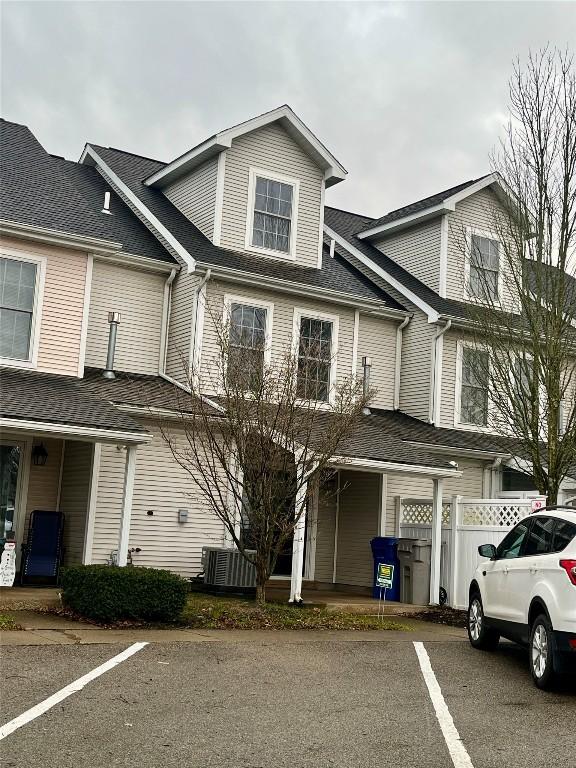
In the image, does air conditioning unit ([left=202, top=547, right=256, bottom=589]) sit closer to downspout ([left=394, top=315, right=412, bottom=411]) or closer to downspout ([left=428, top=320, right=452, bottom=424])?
downspout ([left=428, top=320, right=452, bottom=424])

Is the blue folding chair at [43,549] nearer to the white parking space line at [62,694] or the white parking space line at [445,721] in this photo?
the white parking space line at [62,694]

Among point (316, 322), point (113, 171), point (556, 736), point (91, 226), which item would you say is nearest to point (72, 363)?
point (91, 226)

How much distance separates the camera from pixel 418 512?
1805 centimetres

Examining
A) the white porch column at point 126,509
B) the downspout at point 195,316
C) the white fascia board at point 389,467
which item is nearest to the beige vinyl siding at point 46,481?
the white porch column at point 126,509

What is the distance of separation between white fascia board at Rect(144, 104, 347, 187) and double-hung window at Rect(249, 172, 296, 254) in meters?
0.90

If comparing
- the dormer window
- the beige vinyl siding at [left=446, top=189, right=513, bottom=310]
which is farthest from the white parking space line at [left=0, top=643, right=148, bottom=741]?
the beige vinyl siding at [left=446, top=189, right=513, bottom=310]

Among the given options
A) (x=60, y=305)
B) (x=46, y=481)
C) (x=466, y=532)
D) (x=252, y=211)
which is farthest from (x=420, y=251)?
(x=46, y=481)

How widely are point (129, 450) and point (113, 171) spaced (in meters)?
9.35

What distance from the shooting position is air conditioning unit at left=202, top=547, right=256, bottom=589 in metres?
14.9

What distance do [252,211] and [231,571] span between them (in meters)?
7.74

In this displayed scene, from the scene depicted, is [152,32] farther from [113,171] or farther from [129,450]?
[129,450]

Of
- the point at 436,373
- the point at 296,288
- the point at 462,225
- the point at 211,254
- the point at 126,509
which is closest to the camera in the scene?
the point at 126,509

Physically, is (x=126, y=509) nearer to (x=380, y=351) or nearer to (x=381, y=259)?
(x=380, y=351)

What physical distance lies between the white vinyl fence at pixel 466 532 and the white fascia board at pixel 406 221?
7.48 meters
